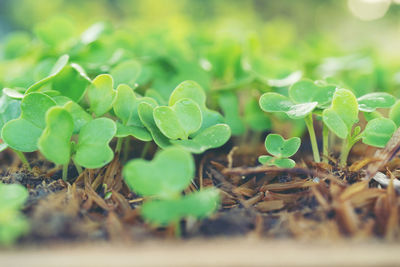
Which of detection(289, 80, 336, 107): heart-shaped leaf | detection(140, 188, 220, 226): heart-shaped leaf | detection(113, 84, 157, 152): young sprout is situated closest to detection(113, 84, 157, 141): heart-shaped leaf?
detection(113, 84, 157, 152): young sprout

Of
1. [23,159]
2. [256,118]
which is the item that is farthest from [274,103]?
[23,159]

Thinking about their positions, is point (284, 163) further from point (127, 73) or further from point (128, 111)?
point (127, 73)

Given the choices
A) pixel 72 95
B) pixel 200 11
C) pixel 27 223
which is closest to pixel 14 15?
pixel 200 11

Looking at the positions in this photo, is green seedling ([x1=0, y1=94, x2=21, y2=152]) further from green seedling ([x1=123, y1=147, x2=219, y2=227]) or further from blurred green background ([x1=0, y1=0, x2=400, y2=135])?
green seedling ([x1=123, y1=147, x2=219, y2=227])

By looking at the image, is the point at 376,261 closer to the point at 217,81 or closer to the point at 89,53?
the point at 217,81

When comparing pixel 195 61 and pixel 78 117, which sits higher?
pixel 195 61

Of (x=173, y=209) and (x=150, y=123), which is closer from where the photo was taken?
(x=173, y=209)
